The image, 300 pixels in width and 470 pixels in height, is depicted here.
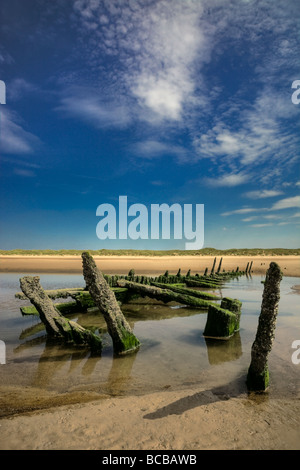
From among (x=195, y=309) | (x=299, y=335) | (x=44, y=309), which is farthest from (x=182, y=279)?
(x=44, y=309)

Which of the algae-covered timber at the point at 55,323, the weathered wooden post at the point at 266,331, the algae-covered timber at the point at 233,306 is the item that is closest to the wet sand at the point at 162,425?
the weathered wooden post at the point at 266,331

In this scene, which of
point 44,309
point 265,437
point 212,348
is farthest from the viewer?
point 44,309

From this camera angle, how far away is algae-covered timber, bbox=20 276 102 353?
713 cm

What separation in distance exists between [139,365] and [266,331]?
3090 millimetres

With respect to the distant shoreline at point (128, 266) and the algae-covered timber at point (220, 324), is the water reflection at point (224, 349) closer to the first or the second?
the algae-covered timber at point (220, 324)

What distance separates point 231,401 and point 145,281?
10364mm

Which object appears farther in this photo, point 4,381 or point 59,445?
point 4,381

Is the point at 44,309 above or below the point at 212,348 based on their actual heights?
above

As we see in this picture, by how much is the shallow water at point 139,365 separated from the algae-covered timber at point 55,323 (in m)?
0.31

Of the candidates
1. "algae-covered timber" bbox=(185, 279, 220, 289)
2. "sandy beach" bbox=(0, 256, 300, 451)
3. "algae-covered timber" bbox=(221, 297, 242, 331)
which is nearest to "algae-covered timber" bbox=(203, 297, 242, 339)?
"algae-covered timber" bbox=(221, 297, 242, 331)

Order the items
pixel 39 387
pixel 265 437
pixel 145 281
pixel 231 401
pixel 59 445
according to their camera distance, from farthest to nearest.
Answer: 1. pixel 145 281
2. pixel 39 387
3. pixel 231 401
4. pixel 265 437
5. pixel 59 445

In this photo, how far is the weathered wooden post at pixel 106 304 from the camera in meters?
6.81

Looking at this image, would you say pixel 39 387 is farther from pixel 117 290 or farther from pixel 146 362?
pixel 117 290

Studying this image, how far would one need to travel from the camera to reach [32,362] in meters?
6.54
